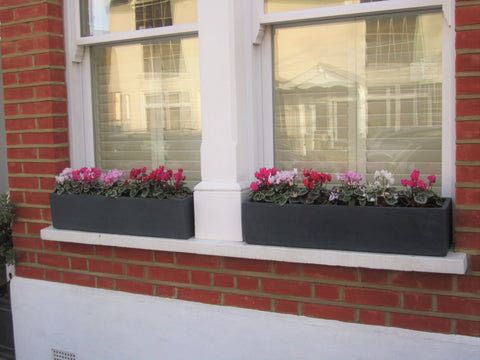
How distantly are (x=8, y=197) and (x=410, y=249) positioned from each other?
9.62 ft

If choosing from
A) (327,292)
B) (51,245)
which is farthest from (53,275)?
(327,292)

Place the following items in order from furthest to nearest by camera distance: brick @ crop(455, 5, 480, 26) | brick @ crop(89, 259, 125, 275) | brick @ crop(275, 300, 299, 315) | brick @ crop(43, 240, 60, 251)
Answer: brick @ crop(43, 240, 60, 251) < brick @ crop(89, 259, 125, 275) < brick @ crop(275, 300, 299, 315) < brick @ crop(455, 5, 480, 26)

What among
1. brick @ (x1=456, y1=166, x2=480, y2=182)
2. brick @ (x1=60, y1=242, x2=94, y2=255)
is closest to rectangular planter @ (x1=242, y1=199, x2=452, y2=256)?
brick @ (x1=456, y1=166, x2=480, y2=182)

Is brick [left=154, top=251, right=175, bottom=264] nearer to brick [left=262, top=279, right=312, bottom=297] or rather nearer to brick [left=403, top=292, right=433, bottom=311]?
brick [left=262, top=279, right=312, bottom=297]

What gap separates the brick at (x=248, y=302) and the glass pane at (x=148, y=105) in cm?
82

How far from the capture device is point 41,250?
3.49m

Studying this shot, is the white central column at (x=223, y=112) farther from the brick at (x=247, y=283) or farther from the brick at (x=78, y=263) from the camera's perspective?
the brick at (x=78, y=263)

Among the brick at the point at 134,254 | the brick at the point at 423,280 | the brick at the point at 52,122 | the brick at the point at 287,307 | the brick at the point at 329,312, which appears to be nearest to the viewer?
the brick at the point at 423,280

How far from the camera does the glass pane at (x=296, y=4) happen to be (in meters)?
2.75

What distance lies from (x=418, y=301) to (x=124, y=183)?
187 centimetres

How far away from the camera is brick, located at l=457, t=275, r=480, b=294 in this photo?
2.32 meters

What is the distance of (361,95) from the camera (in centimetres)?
276

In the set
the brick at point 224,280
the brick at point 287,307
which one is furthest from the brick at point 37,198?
the brick at point 287,307

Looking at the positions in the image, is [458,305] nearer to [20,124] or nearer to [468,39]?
[468,39]
